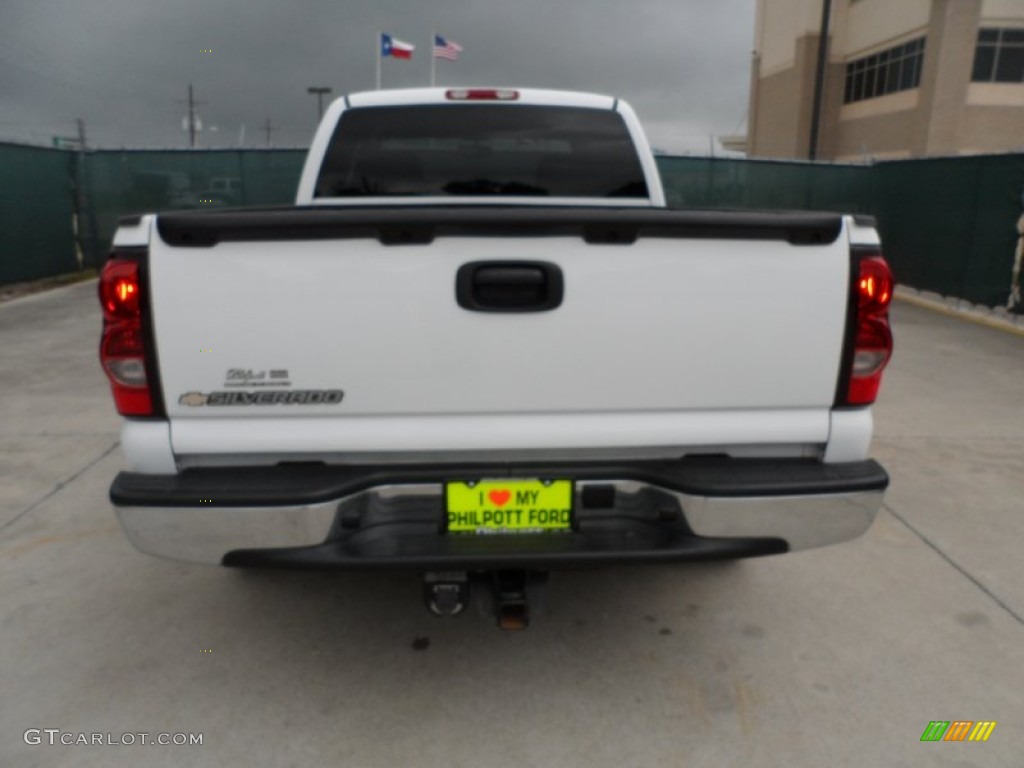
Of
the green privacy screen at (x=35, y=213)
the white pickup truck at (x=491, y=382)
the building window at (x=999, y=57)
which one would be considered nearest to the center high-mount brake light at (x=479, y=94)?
the white pickup truck at (x=491, y=382)

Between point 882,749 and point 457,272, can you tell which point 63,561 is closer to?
point 457,272

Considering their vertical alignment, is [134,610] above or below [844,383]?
below

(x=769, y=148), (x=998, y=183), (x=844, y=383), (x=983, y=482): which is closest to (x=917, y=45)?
(x=769, y=148)

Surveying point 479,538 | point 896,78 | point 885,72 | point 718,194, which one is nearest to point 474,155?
point 479,538

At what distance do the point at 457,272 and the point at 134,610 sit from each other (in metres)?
2.02

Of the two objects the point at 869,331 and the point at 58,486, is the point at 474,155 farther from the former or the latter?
the point at 58,486

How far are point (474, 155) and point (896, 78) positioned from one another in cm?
3353

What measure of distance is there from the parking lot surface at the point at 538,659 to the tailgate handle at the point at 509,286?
1.29 meters

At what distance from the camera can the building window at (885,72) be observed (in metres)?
30.8

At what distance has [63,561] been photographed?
3.60 metres

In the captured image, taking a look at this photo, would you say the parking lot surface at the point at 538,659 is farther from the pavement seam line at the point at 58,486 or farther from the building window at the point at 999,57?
the building window at the point at 999,57

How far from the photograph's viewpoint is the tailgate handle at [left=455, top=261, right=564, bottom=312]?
226cm

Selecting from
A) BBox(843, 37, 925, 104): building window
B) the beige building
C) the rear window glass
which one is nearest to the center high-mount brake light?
the rear window glass

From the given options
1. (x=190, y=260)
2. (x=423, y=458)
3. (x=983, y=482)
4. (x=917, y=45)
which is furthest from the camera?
(x=917, y=45)
